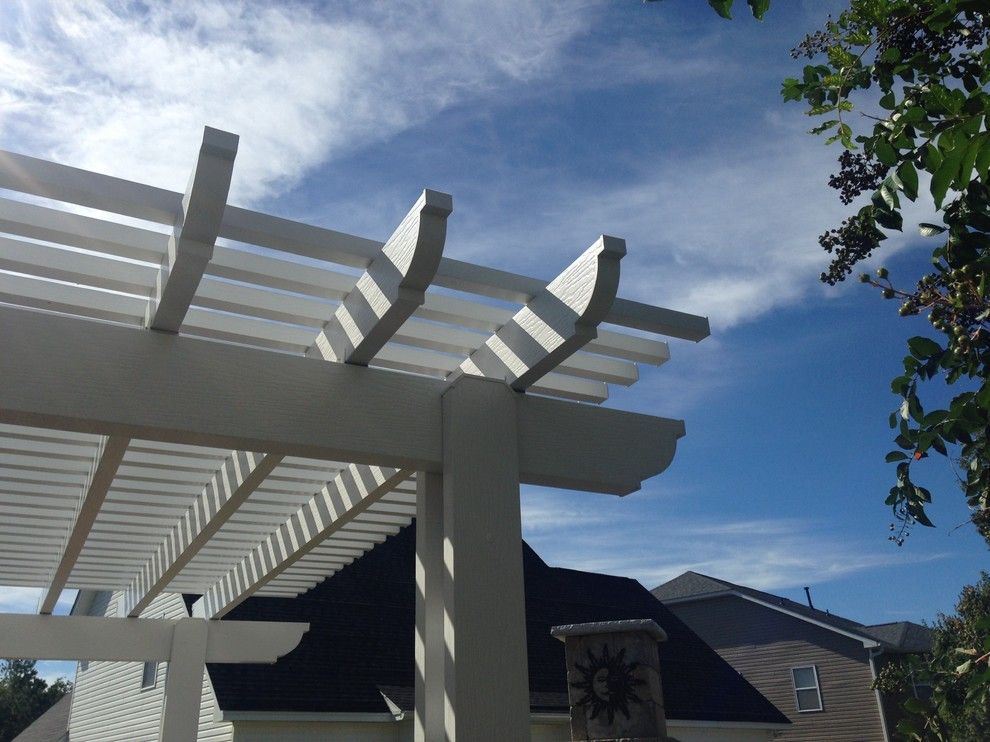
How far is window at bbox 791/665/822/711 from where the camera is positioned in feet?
64.8

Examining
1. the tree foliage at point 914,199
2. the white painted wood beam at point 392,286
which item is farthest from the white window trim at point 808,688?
the white painted wood beam at point 392,286

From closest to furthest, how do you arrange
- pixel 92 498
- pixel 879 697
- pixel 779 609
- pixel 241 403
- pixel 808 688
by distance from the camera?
pixel 241 403 → pixel 92 498 → pixel 879 697 → pixel 808 688 → pixel 779 609

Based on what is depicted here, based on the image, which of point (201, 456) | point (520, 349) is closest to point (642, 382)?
point (520, 349)

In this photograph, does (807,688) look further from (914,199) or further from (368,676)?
(914,199)

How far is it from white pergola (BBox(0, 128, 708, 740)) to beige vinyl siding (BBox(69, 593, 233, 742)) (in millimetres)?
8377

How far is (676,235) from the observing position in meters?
7.87

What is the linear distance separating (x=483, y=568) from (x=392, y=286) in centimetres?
102

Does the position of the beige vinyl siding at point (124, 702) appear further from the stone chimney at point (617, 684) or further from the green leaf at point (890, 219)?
the green leaf at point (890, 219)

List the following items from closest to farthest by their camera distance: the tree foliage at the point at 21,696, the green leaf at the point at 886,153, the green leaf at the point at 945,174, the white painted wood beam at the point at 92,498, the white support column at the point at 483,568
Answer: the green leaf at the point at 945,174
the green leaf at the point at 886,153
the white support column at the point at 483,568
the white painted wood beam at the point at 92,498
the tree foliage at the point at 21,696

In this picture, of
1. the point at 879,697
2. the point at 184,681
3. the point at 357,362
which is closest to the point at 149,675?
the point at 184,681

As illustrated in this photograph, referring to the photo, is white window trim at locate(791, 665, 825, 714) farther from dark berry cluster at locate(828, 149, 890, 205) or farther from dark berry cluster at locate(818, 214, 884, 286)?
dark berry cluster at locate(828, 149, 890, 205)

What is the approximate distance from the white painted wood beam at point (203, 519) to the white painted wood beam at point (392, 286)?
0.66 metres

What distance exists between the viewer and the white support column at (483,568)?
2844 mm

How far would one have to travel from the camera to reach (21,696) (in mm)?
34812
